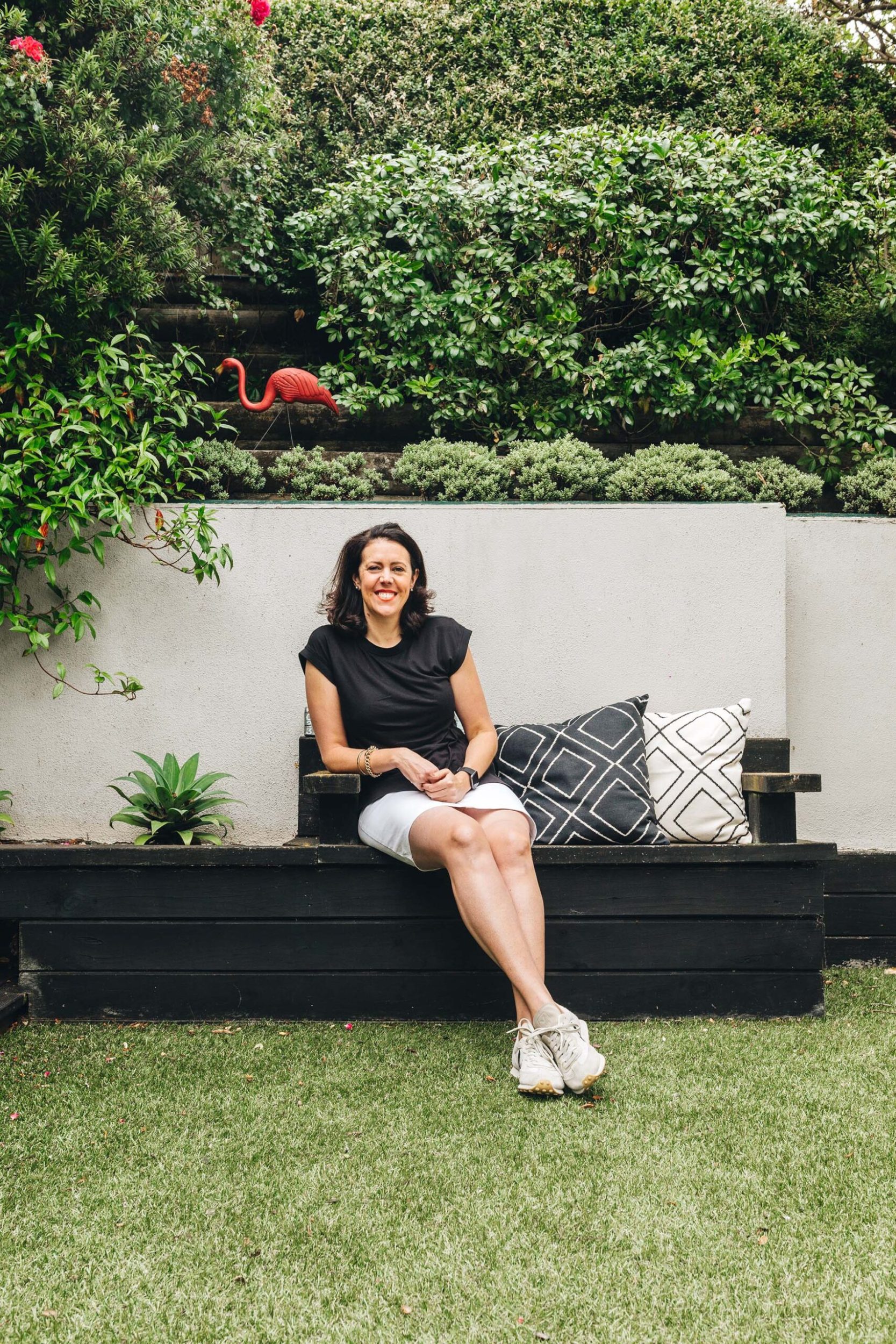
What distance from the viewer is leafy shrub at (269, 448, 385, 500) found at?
11.9ft

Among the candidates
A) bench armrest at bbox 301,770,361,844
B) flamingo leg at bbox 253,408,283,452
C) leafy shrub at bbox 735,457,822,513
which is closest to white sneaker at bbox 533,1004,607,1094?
bench armrest at bbox 301,770,361,844

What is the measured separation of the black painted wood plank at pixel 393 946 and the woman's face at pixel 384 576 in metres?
0.90

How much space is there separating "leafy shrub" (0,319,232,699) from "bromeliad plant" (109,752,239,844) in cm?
36

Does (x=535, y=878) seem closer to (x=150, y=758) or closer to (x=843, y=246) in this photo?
(x=150, y=758)

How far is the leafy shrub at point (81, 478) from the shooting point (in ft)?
9.73

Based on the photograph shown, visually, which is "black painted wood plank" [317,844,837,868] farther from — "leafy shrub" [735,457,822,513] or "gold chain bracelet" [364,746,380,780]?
"leafy shrub" [735,457,822,513]

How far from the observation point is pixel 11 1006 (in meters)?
2.53

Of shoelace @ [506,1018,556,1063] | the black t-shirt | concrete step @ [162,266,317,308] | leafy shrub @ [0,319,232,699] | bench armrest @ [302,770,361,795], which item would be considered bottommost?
shoelace @ [506,1018,556,1063]

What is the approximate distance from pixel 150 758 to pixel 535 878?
152 cm

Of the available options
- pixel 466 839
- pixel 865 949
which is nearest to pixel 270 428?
pixel 466 839

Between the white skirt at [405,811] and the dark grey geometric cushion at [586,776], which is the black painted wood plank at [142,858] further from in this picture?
the dark grey geometric cushion at [586,776]

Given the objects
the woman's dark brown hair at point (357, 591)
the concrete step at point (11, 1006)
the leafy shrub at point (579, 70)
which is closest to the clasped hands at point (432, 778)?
the woman's dark brown hair at point (357, 591)

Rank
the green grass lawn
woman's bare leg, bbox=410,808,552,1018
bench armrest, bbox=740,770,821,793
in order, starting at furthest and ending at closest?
bench armrest, bbox=740,770,821,793 < woman's bare leg, bbox=410,808,552,1018 < the green grass lawn

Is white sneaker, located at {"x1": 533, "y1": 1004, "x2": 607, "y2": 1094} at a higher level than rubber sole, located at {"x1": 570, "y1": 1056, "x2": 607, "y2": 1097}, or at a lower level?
higher
